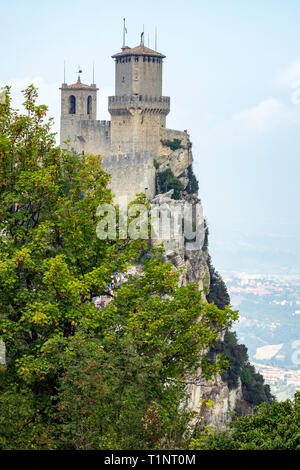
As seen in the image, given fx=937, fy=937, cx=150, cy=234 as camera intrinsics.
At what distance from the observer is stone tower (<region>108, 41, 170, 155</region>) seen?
5928cm

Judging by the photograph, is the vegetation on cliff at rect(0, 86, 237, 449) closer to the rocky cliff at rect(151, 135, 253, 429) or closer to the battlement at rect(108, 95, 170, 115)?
the rocky cliff at rect(151, 135, 253, 429)

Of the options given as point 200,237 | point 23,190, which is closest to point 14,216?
point 23,190

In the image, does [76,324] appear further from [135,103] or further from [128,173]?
[135,103]

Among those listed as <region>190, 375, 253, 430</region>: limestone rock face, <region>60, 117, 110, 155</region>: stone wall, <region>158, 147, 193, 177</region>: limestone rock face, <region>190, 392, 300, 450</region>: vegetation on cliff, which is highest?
<region>60, 117, 110, 155</region>: stone wall

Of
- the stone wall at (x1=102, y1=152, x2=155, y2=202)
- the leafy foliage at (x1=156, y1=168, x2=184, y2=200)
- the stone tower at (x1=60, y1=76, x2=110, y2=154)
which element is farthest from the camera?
the stone tower at (x1=60, y1=76, x2=110, y2=154)

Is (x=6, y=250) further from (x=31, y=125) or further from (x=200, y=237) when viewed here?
(x=200, y=237)

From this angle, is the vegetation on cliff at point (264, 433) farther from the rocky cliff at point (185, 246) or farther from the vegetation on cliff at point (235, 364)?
the vegetation on cliff at point (235, 364)

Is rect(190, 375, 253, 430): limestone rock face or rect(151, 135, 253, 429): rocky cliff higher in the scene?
rect(151, 135, 253, 429): rocky cliff

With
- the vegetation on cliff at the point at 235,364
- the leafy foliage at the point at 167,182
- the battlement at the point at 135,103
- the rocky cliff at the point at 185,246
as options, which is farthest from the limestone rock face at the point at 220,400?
the battlement at the point at 135,103

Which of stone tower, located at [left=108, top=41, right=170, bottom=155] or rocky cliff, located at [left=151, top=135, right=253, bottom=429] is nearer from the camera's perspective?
rocky cliff, located at [left=151, top=135, right=253, bottom=429]

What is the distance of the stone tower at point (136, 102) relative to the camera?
194 feet

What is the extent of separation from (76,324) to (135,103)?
120 ft

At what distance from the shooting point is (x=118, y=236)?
2744cm

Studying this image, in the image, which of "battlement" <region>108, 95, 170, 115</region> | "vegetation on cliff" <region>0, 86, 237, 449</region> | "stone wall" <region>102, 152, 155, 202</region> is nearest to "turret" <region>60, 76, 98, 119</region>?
"battlement" <region>108, 95, 170, 115</region>
